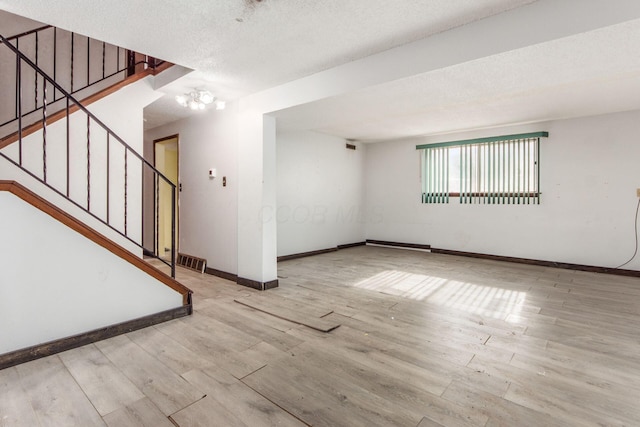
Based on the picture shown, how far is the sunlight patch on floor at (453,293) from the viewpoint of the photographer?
11.4 feet

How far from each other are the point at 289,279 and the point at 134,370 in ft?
8.57

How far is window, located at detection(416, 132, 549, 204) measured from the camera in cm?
563

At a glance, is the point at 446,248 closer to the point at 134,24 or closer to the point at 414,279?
the point at 414,279

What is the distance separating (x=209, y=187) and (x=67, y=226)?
2.54 meters

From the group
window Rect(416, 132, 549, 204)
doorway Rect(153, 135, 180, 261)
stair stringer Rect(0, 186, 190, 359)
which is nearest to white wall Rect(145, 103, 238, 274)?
doorway Rect(153, 135, 180, 261)

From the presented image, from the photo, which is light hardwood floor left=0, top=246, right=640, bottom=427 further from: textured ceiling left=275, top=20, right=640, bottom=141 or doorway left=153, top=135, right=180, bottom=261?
doorway left=153, top=135, right=180, bottom=261

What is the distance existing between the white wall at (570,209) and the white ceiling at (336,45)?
1.06 m

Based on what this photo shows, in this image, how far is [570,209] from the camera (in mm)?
5293

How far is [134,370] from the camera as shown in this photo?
2234 millimetres

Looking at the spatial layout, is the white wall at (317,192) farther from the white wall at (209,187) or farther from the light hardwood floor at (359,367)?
the light hardwood floor at (359,367)

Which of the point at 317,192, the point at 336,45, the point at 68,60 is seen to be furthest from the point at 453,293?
the point at 68,60

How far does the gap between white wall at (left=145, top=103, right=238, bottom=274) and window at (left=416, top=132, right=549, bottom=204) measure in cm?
416

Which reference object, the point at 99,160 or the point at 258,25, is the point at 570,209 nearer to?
the point at 258,25

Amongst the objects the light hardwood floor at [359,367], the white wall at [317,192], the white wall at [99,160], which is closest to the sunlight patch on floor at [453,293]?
the light hardwood floor at [359,367]
